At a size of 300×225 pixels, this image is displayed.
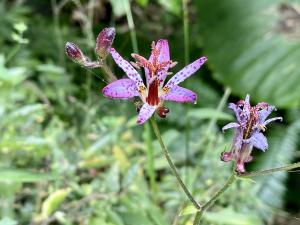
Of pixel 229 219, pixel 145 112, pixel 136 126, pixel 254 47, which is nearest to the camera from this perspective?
pixel 145 112

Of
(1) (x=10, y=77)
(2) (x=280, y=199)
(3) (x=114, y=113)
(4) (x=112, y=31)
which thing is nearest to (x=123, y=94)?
(4) (x=112, y=31)

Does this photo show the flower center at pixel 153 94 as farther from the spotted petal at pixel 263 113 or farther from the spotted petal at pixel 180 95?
the spotted petal at pixel 263 113

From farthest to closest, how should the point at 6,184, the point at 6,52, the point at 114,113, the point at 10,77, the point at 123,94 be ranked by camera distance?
1. the point at 6,52
2. the point at 114,113
3. the point at 10,77
4. the point at 6,184
5. the point at 123,94

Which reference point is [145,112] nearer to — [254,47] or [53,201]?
[53,201]

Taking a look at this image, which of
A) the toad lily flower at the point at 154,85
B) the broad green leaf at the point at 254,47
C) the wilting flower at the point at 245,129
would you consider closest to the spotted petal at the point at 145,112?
the toad lily flower at the point at 154,85

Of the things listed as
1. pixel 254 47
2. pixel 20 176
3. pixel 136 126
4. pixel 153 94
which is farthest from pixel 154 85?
pixel 254 47

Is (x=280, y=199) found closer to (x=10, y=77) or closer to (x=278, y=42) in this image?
(x=278, y=42)

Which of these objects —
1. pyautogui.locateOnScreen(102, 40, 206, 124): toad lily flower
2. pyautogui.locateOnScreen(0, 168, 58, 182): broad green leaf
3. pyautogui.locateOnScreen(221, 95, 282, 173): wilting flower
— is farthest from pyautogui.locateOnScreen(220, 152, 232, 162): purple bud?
pyautogui.locateOnScreen(0, 168, 58, 182): broad green leaf
